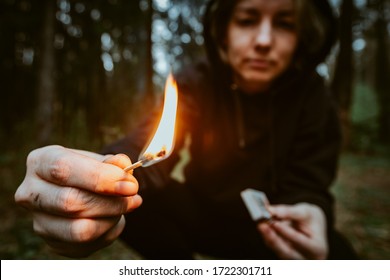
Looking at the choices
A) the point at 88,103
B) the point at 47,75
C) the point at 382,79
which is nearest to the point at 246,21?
the point at 47,75

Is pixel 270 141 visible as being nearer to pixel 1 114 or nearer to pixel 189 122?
pixel 189 122

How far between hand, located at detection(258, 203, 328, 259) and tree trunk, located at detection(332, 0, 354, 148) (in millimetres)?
6884

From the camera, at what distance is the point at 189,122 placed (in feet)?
5.19

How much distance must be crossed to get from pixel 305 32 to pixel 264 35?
0.35 m

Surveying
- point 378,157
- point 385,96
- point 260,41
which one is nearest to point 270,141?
point 260,41

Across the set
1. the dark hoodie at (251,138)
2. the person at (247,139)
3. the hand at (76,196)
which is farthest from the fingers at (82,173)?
the dark hoodie at (251,138)

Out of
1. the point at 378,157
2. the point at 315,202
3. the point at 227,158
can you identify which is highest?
the point at 227,158

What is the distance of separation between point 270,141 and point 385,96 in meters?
9.89

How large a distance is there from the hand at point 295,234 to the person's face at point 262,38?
0.71 metres

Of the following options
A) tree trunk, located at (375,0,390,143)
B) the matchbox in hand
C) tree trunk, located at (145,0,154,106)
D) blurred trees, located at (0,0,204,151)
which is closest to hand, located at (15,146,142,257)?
the matchbox in hand

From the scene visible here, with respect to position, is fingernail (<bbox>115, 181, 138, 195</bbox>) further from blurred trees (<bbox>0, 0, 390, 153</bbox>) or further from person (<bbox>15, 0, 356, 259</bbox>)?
blurred trees (<bbox>0, 0, 390, 153</bbox>)

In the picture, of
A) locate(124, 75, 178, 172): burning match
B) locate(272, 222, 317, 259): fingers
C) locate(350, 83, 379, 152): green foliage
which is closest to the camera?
locate(124, 75, 178, 172): burning match

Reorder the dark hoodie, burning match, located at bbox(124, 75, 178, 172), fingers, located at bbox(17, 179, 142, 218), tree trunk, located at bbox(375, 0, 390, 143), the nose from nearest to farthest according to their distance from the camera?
burning match, located at bbox(124, 75, 178, 172), fingers, located at bbox(17, 179, 142, 218), the nose, the dark hoodie, tree trunk, located at bbox(375, 0, 390, 143)

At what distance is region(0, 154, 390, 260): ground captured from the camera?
208cm
